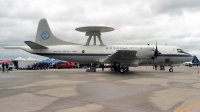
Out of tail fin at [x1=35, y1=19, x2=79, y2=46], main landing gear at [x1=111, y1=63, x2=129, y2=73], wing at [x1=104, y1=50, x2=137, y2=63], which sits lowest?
main landing gear at [x1=111, y1=63, x2=129, y2=73]

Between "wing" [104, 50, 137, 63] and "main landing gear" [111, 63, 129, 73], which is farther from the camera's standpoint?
"main landing gear" [111, 63, 129, 73]

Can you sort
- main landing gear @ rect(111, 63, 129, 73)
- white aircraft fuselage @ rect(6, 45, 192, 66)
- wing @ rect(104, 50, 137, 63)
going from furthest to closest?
white aircraft fuselage @ rect(6, 45, 192, 66) < main landing gear @ rect(111, 63, 129, 73) < wing @ rect(104, 50, 137, 63)

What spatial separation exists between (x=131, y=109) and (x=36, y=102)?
3887 millimetres

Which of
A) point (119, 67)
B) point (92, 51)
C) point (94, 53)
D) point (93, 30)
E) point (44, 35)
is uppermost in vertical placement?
point (93, 30)

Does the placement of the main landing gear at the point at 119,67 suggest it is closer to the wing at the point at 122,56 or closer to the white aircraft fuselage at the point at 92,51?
the white aircraft fuselage at the point at 92,51

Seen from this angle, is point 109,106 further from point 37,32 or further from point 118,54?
point 37,32

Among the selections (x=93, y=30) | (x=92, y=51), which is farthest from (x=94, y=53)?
(x=93, y=30)

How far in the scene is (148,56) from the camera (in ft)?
76.1

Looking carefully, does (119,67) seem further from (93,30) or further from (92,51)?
(93,30)

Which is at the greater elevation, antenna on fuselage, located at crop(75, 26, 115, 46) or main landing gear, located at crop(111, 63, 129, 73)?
antenna on fuselage, located at crop(75, 26, 115, 46)

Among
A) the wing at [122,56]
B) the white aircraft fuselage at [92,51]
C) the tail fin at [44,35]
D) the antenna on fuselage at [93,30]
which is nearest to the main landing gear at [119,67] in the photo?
the white aircraft fuselage at [92,51]

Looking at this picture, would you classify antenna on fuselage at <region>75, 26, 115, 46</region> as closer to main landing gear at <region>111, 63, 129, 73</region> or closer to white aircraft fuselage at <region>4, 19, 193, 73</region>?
white aircraft fuselage at <region>4, 19, 193, 73</region>

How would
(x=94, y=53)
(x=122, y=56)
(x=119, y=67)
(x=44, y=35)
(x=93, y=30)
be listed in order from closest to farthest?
1. (x=122, y=56)
2. (x=119, y=67)
3. (x=94, y=53)
4. (x=44, y=35)
5. (x=93, y=30)

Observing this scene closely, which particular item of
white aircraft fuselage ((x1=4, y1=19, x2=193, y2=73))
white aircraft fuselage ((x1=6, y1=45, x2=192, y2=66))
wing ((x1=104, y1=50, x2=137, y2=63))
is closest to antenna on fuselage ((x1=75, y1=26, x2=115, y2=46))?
white aircraft fuselage ((x1=4, y1=19, x2=193, y2=73))
